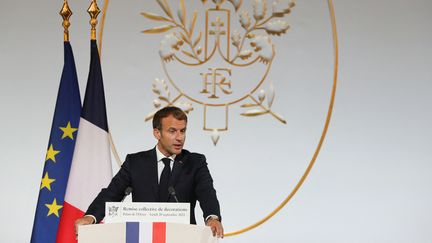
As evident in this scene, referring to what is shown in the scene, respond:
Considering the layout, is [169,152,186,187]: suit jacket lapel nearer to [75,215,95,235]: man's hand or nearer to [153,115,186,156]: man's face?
[153,115,186,156]: man's face

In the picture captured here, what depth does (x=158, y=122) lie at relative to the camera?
11.1 feet

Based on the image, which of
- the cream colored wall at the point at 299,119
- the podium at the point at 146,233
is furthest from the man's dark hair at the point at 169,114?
the cream colored wall at the point at 299,119

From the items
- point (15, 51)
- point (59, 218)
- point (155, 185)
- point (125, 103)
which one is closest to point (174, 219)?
point (155, 185)

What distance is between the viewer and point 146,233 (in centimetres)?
274

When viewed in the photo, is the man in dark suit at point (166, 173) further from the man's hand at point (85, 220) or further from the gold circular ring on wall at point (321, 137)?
the gold circular ring on wall at point (321, 137)

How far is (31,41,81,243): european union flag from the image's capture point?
421 centimetres

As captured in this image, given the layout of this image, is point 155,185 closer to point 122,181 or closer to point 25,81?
point 122,181

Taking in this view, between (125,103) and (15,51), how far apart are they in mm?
854

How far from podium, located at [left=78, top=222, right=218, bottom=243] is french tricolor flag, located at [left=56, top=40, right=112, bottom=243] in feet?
4.38

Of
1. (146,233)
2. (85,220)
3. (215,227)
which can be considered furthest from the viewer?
(85,220)

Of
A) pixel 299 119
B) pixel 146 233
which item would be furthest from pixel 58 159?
pixel 299 119

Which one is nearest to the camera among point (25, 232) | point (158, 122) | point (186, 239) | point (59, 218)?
point (186, 239)

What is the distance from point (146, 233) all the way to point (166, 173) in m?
0.72

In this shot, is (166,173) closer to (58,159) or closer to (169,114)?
(169,114)
